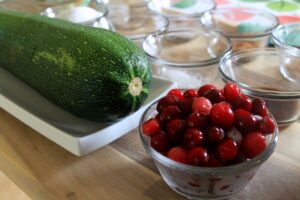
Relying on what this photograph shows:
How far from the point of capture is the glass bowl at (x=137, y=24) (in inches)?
37.2

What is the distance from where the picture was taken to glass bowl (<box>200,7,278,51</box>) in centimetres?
80

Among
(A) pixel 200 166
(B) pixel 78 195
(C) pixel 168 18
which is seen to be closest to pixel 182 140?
(A) pixel 200 166

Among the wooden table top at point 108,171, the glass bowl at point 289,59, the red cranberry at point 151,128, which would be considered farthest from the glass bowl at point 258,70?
the red cranberry at point 151,128

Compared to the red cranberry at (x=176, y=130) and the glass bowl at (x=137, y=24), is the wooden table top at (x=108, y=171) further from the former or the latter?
the glass bowl at (x=137, y=24)

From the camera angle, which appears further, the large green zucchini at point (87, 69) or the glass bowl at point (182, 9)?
the glass bowl at point (182, 9)

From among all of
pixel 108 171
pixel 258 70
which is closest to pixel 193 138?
pixel 108 171

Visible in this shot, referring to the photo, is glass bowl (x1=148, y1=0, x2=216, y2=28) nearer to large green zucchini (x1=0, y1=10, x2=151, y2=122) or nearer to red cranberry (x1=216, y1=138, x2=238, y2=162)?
large green zucchini (x1=0, y1=10, x2=151, y2=122)

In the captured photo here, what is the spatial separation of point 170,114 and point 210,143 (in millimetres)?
67

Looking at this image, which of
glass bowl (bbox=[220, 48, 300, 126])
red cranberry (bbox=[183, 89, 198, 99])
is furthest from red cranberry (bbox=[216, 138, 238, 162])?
glass bowl (bbox=[220, 48, 300, 126])

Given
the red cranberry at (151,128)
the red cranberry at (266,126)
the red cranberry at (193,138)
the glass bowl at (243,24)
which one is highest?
the red cranberry at (193,138)

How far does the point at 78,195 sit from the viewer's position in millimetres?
523

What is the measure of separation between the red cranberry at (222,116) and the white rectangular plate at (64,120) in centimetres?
18

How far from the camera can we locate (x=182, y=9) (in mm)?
1063

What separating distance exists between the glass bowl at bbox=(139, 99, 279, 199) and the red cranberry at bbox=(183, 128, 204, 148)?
24 millimetres
